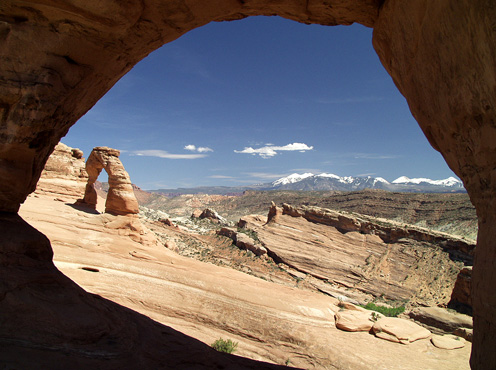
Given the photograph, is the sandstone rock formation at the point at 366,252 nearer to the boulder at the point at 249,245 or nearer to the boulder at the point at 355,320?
the boulder at the point at 249,245

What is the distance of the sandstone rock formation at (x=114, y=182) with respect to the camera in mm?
20438

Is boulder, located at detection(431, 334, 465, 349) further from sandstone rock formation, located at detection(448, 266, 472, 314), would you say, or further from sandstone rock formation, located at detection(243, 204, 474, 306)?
sandstone rock formation, located at detection(243, 204, 474, 306)

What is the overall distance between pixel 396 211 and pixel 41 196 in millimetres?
63702

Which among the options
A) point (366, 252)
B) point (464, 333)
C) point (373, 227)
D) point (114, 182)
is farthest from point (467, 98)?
point (373, 227)

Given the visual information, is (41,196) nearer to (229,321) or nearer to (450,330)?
(229,321)

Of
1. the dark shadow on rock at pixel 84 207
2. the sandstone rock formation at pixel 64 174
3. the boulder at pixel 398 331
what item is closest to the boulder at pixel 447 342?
the boulder at pixel 398 331

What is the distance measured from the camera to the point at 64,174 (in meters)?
26.2

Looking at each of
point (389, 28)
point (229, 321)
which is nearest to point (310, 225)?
point (229, 321)

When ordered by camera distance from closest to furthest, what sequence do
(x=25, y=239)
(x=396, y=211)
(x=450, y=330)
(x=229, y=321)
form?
1. (x=25, y=239)
2. (x=229, y=321)
3. (x=450, y=330)
4. (x=396, y=211)

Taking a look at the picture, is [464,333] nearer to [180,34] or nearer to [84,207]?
[180,34]

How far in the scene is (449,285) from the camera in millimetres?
29250

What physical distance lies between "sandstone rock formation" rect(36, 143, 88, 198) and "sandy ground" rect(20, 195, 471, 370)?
994 cm

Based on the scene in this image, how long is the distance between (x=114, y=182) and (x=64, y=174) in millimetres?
8766

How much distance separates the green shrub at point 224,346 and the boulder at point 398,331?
23.7 feet
